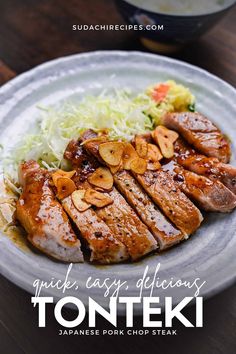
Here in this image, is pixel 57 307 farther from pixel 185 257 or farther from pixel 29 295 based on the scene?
pixel 185 257

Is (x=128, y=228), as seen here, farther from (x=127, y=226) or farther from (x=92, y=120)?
(x=92, y=120)

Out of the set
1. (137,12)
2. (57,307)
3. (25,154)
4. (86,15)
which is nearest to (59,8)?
(86,15)

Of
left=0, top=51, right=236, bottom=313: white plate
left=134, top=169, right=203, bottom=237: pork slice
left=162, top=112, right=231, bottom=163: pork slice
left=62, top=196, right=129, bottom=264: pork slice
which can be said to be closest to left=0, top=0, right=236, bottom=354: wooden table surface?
left=0, top=51, right=236, bottom=313: white plate

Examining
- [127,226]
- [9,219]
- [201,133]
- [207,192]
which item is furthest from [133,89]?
[9,219]

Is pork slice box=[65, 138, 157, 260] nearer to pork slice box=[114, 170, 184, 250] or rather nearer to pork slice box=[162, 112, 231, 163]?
pork slice box=[114, 170, 184, 250]

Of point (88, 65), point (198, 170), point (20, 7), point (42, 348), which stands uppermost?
point (20, 7)

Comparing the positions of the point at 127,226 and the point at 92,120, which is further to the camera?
the point at 92,120
